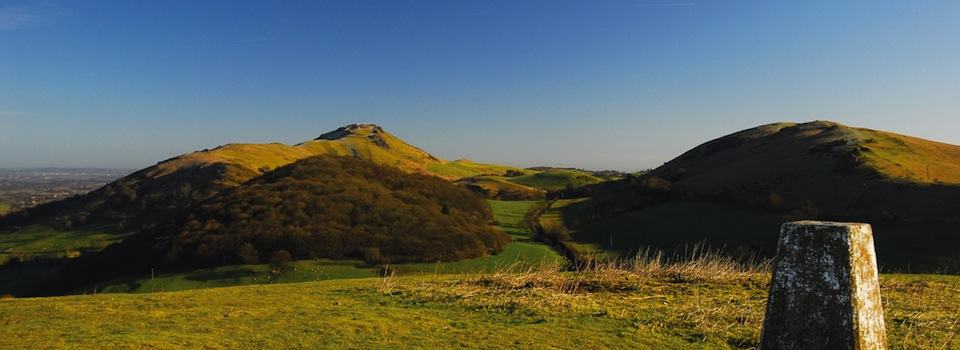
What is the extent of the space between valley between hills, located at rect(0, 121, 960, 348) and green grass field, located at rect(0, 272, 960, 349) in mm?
138

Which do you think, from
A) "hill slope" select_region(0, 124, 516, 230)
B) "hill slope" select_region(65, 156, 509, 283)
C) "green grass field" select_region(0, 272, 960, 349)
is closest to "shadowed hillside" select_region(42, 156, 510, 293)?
"hill slope" select_region(65, 156, 509, 283)

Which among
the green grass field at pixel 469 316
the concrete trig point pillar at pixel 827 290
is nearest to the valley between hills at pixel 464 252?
the green grass field at pixel 469 316

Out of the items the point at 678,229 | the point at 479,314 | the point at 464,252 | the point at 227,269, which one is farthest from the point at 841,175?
the point at 227,269

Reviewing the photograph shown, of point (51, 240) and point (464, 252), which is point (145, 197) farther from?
point (464, 252)

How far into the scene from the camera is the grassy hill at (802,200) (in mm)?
57344

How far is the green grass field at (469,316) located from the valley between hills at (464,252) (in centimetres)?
14

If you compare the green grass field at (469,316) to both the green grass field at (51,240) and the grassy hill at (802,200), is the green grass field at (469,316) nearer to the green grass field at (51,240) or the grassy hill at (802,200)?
the grassy hill at (802,200)

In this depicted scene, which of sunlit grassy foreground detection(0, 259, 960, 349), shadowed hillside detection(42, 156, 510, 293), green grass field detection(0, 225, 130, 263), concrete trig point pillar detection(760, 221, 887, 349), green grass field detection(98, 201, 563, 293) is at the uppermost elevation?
concrete trig point pillar detection(760, 221, 887, 349)

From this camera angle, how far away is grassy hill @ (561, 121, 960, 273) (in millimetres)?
57344

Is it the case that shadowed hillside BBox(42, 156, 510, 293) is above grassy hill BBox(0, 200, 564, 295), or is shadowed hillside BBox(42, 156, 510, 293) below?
above

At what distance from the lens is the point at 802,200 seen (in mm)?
81000

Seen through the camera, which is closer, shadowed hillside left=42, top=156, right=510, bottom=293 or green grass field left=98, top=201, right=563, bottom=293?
green grass field left=98, top=201, right=563, bottom=293

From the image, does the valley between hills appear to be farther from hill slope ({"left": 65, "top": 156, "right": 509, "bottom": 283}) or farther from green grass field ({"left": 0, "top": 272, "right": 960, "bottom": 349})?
hill slope ({"left": 65, "top": 156, "right": 509, "bottom": 283})

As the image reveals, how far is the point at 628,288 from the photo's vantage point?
960 inches
